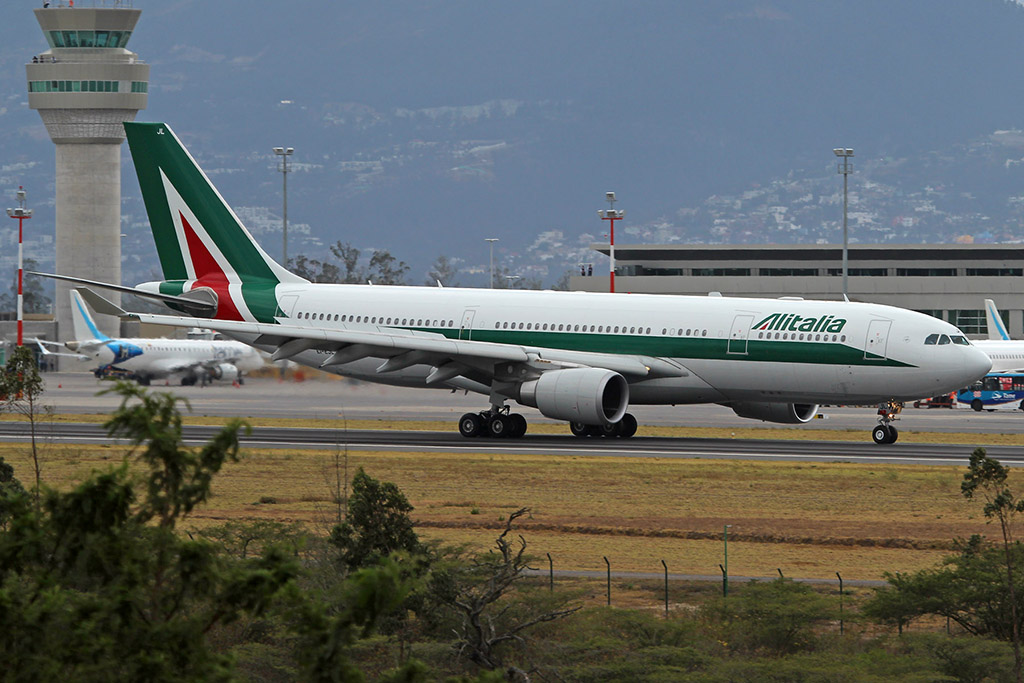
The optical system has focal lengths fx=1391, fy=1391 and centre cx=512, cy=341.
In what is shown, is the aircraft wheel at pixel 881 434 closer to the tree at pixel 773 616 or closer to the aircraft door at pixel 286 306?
the aircraft door at pixel 286 306

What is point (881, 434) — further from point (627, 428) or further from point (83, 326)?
point (83, 326)

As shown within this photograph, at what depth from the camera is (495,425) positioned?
40.5 m

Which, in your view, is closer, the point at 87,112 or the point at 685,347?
the point at 685,347

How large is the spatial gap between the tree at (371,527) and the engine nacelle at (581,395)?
1985 cm

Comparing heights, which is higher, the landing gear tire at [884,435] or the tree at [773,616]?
the landing gear tire at [884,435]

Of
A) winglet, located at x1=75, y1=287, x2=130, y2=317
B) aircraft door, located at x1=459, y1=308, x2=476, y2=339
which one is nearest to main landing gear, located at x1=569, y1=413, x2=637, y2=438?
aircraft door, located at x1=459, y1=308, x2=476, y2=339

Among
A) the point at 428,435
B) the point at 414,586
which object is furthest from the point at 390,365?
the point at 414,586

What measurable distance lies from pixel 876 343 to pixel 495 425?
11.2 metres

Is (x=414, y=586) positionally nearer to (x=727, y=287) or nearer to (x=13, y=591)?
(x=13, y=591)

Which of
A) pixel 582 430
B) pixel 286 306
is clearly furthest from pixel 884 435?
pixel 286 306

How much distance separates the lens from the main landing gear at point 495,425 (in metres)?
40.4

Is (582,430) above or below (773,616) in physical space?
above

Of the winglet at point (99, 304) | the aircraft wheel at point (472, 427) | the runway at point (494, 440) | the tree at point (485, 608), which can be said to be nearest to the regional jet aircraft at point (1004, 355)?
the runway at point (494, 440)

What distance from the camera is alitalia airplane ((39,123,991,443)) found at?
117 feet
